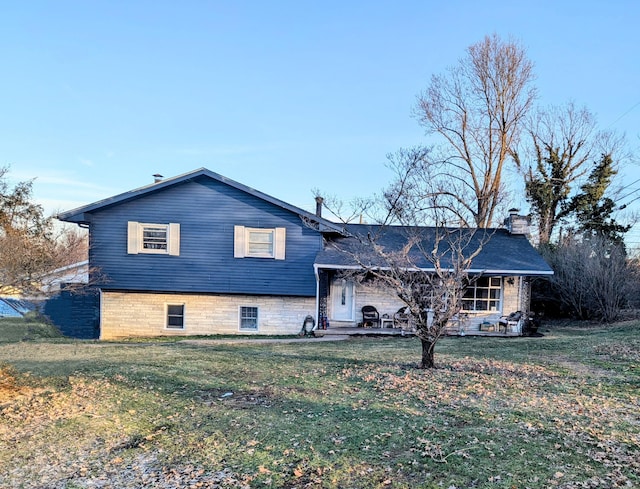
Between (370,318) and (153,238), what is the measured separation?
840cm

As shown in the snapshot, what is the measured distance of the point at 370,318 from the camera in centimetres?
1574

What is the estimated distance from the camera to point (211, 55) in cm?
1666

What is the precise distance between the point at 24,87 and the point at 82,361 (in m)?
11.4

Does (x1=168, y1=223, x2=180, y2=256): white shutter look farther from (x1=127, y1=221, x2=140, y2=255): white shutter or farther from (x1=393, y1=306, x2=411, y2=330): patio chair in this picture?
(x1=393, y1=306, x2=411, y2=330): patio chair

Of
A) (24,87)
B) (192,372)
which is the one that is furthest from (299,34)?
(192,372)

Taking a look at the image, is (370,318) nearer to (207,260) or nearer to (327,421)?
(207,260)

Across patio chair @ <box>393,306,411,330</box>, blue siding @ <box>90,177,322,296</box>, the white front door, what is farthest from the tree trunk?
the white front door

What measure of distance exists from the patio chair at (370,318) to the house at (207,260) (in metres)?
1.65

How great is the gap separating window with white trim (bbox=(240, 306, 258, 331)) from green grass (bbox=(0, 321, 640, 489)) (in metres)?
6.22

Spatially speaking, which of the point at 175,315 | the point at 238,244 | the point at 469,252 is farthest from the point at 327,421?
the point at 469,252

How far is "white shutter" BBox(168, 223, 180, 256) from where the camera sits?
15.3 metres

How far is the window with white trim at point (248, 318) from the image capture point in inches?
617

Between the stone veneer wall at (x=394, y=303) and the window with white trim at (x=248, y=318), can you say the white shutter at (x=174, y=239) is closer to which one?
the window with white trim at (x=248, y=318)

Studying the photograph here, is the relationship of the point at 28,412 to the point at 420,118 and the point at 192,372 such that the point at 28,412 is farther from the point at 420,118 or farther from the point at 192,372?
the point at 420,118
